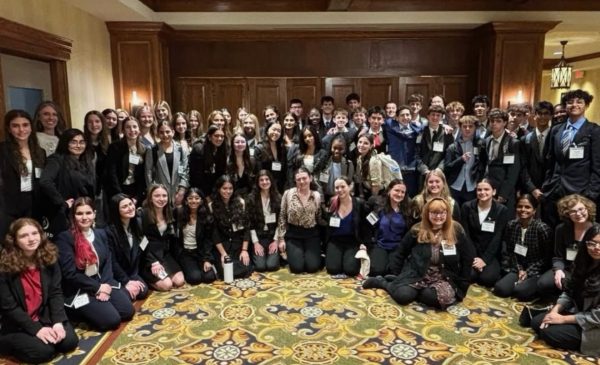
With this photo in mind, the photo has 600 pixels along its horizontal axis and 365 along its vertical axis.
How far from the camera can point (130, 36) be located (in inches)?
257

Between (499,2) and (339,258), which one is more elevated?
(499,2)

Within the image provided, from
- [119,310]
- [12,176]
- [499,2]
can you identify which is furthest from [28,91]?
[499,2]

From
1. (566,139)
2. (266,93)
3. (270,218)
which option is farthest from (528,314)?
(266,93)

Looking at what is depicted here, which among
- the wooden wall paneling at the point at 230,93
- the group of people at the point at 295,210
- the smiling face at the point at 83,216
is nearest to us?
the group of people at the point at 295,210

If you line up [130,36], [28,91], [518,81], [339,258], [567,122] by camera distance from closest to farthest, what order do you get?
[567,122] → [339,258] → [28,91] → [130,36] → [518,81]

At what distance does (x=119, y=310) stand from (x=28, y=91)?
2.73 metres

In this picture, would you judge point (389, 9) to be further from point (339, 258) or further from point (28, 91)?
point (28, 91)

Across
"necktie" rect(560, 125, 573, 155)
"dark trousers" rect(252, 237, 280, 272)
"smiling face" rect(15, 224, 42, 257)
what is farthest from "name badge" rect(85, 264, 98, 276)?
"necktie" rect(560, 125, 573, 155)

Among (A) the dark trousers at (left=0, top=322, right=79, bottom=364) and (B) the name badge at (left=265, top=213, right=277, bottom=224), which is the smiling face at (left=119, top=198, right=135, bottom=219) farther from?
(B) the name badge at (left=265, top=213, right=277, bottom=224)

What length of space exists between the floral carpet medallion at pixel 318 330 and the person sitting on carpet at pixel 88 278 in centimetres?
18

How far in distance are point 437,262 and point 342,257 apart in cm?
101

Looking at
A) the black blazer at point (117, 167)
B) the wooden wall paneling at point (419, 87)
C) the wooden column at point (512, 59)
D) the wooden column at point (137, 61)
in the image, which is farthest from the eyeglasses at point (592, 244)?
the wooden column at point (137, 61)

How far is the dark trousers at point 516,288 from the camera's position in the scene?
361 centimetres

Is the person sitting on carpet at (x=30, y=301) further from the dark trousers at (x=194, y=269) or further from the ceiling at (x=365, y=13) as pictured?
the ceiling at (x=365, y=13)
